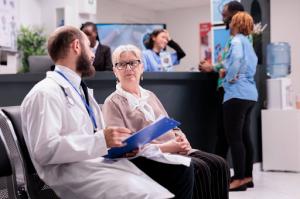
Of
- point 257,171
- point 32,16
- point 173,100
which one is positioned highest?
point 32,16

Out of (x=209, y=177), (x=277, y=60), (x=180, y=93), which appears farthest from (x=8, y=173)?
(x=277, y=60)

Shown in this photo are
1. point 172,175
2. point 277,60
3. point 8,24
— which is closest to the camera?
point 172,175

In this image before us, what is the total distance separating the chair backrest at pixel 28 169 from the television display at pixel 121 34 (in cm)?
610

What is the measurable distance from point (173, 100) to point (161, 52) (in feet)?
1.79

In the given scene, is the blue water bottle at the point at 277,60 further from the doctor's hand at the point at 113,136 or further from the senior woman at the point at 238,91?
the doctor's hand at the point at 113,136

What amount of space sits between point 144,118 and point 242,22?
1951 mm

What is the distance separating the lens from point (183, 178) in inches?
78.3

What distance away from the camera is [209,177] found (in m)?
2.29

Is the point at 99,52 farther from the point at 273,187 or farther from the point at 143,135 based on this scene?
the point at 143,135

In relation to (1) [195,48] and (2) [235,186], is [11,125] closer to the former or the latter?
(2) [235,186]

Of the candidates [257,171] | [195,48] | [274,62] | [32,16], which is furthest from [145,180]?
[195,48]

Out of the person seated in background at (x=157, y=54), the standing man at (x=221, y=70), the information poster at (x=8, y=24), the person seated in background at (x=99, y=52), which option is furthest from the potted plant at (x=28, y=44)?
the standing man at (x=221, y=70)

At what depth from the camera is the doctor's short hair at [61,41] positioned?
5.99 feet

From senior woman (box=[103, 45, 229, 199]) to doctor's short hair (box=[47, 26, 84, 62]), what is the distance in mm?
479
